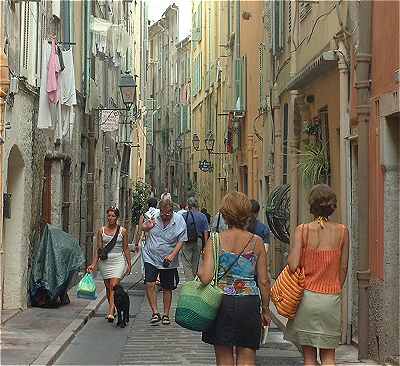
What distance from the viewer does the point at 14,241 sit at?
12398mm

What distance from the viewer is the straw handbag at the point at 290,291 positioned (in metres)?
6.16

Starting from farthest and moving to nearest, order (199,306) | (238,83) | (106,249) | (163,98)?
(163,98) < (238,83) < (106,249) < (199,306)

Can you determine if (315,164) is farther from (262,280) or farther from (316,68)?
(262,280)

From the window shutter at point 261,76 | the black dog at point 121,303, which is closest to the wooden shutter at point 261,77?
the window shutter at point 261,76

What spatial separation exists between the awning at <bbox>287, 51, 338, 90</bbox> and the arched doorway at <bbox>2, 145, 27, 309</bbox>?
412 centimetres

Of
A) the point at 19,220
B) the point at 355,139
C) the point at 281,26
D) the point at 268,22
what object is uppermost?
the point at 268,22

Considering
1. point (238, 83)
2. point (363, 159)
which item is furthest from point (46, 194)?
point (238, 83)

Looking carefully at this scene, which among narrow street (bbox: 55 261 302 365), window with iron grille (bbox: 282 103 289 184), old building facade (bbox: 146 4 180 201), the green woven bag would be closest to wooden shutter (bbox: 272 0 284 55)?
window with iron grille (bbox: 282 103 289 184)

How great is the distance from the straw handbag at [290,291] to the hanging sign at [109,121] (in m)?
14.9

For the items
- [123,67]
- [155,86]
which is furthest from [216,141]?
[155,86]

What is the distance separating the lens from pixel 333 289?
20.3 feet

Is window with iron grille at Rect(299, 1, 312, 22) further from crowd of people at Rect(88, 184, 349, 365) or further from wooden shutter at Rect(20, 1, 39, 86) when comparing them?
crowd of people at Rect(88, 184, 349, 365)

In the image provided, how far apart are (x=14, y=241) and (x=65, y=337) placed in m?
2.74

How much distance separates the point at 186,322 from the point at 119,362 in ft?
9.96
